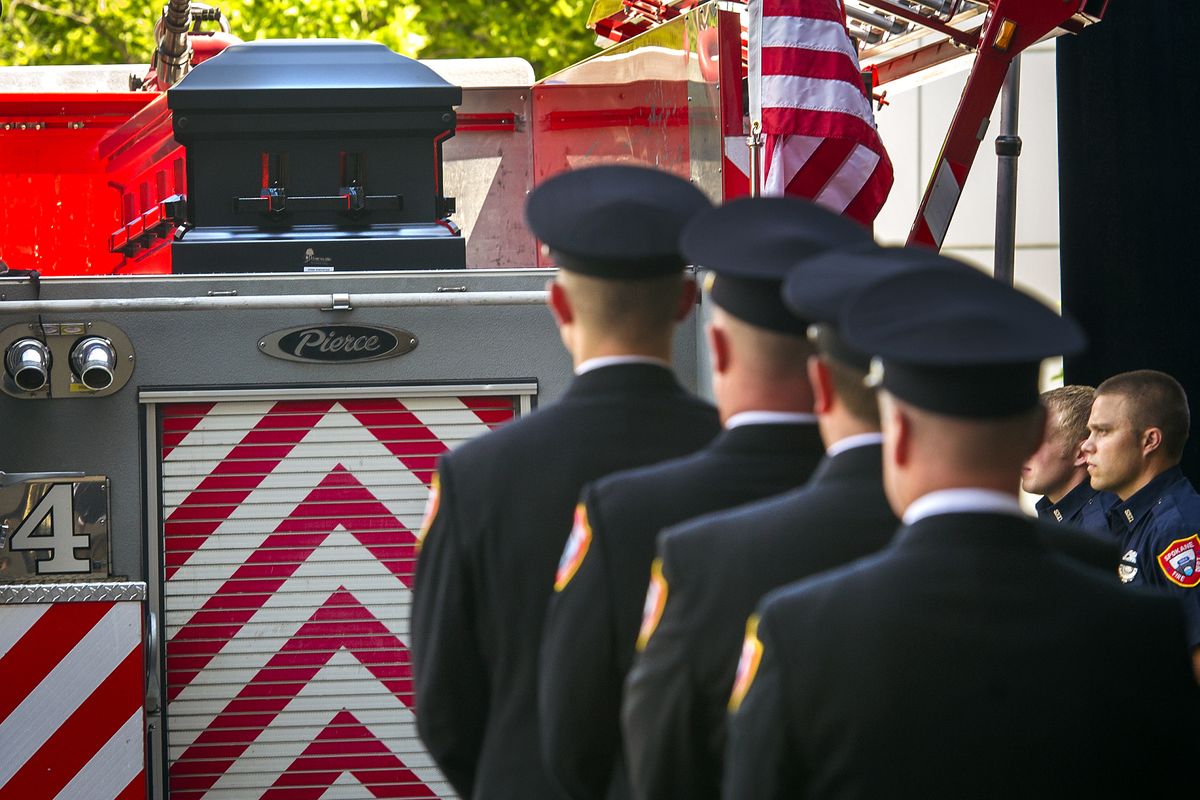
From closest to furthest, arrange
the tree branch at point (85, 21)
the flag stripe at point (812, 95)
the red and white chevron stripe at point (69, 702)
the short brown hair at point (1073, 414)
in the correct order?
the red and white chevron stripe at point (69, 702) < the flag stripe at point (812, 95) < the short brown hair at point (1073, 414) < the tree branch at point (85, 21)

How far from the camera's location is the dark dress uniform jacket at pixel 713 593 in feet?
7.64

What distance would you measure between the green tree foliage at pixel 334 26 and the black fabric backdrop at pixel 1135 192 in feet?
29.9

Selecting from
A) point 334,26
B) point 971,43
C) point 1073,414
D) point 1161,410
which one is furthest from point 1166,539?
point 334,26

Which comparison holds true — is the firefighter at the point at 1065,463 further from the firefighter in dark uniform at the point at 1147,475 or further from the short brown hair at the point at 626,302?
the short brown hair at the point at 626,302

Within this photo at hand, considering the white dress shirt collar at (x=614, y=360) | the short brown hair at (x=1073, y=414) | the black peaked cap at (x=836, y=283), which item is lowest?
the short brown hair at (x=1073, y=414)

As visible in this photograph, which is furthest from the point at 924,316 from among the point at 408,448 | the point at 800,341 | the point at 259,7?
the point at 259,7

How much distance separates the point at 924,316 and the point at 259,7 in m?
14.9

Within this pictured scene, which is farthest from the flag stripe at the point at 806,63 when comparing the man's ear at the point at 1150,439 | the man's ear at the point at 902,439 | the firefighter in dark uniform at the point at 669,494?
the man's ear at the point at 902,439

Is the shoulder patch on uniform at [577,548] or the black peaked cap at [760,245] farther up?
the black peaked cap at [760,245]

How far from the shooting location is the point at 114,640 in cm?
425

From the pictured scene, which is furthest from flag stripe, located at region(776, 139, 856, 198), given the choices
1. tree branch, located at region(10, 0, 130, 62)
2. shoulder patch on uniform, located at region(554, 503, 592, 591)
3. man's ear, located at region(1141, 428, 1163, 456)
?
tree branch, located at region(10, 0, 130, 62)

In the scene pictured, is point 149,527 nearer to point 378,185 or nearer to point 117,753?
point 117,753

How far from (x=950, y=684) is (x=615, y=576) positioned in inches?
26.4

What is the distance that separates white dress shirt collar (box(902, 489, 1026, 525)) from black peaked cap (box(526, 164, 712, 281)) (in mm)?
825
